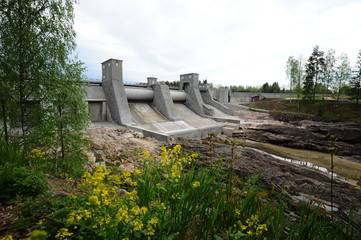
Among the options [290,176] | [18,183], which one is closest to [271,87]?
[290,176]

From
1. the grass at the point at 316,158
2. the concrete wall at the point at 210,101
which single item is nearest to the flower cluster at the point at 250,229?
the grass at the point at 316,158

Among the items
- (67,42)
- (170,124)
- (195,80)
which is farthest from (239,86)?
(67,42)

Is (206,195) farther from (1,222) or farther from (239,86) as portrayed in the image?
(239,86)

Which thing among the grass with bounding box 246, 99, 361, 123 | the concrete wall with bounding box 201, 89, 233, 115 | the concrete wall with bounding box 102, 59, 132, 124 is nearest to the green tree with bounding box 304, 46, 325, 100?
the grass with bounding box 246, 99, 361, 123

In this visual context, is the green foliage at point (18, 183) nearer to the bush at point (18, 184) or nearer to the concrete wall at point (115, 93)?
the bush at point (18, 184)

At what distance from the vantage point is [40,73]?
429cm

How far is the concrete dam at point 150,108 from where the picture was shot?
1306cm

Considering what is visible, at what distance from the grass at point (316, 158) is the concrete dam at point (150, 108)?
4.07m

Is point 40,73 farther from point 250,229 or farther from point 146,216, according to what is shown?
point 250,229

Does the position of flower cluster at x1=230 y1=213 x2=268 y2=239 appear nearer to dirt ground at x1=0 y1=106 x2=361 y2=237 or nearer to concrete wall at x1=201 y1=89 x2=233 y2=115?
dirt ground at x1=0 y1=106 x2=361 y2=237

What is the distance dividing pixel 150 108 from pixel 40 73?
1207cm

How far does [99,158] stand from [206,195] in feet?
16.2

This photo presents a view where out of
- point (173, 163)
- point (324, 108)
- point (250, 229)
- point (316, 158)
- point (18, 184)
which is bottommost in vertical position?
point (316, 158)

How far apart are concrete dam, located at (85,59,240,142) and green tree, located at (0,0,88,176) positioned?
6480 mm
